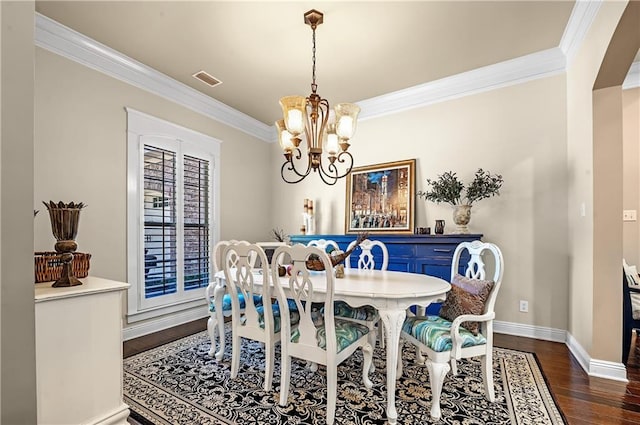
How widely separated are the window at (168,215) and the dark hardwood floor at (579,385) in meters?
0.61

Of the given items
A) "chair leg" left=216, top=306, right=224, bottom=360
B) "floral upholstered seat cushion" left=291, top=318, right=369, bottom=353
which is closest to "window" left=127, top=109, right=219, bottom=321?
"chair leg" left=216, top=306, right=224, bottom=360

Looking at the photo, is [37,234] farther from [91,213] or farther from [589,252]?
[589,252]

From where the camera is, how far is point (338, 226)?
456cm

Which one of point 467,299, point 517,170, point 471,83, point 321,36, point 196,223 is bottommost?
point 467,299

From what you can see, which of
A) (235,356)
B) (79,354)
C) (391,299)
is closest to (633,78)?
(391,299)

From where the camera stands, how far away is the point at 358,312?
8.16ft

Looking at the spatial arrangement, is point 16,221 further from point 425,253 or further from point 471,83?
point 471,83

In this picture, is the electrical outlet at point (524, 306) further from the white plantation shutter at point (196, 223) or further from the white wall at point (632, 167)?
the white plantation shutter at point (196, 223)

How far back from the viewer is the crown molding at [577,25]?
2.36 m

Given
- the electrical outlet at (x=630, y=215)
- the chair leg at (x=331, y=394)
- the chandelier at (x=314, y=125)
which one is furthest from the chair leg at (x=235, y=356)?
the electrical outlet at (x=630, y=215)

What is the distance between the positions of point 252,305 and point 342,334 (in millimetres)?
716

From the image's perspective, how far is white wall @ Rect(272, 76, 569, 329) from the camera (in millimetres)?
3156

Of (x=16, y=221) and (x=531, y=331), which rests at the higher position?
(x=16, y=221)

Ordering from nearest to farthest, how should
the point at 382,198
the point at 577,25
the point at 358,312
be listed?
the point at 358,312 < the point at 577,25 < the point at 382,198
